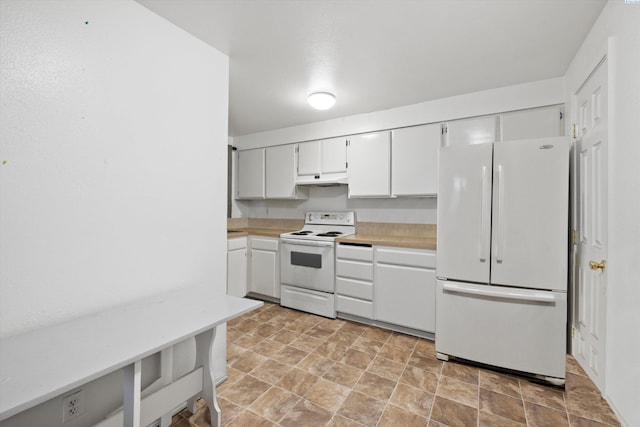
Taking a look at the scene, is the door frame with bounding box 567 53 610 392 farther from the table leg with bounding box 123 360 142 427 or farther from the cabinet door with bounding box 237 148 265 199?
the cabinet door with bounding box 237 148 265 199

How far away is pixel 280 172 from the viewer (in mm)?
3959

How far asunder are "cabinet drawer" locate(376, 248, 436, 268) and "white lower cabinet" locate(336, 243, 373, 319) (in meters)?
0.13

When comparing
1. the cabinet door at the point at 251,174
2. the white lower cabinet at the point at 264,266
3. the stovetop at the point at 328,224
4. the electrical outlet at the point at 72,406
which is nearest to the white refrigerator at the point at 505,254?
the stovetop at the point at 328,224

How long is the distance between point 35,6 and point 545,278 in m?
3.19

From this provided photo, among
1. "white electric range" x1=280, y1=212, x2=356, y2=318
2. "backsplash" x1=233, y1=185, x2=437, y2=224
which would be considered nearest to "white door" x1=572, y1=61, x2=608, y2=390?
"backsplash" x1=233, y1=185, x2=437, y2=224

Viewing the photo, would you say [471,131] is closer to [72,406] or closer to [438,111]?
[438,111]

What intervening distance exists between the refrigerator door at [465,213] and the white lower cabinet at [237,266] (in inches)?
95.1

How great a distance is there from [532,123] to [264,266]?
3.23m

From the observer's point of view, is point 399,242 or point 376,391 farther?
point 399,242

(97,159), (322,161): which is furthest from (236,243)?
(97,159)

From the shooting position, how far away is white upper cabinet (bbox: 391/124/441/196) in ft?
9.62

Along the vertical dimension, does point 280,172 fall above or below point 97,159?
above

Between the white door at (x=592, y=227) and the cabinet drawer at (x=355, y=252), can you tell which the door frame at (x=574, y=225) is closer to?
the white door at (x=592, y=227)

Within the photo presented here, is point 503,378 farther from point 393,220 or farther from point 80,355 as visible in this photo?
point 80,355
